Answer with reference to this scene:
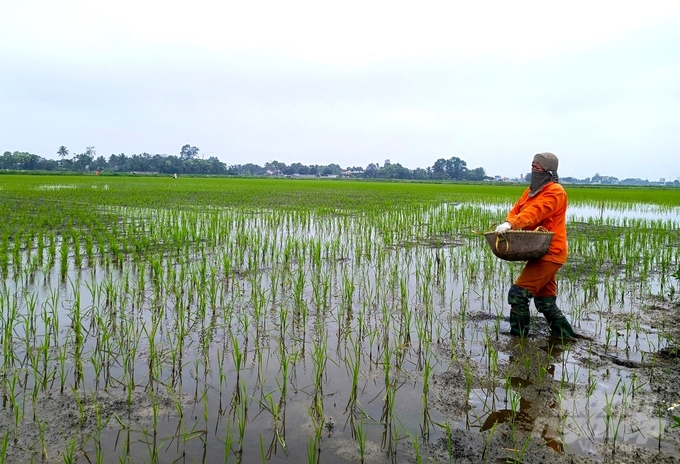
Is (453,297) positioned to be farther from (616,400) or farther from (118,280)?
(118,280)

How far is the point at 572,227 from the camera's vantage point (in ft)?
35.5

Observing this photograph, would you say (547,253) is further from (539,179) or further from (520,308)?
(539,179)

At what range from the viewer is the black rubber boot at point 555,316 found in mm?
3656

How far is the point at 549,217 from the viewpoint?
3.61 meters

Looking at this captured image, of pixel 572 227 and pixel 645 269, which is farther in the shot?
pixel 572 227

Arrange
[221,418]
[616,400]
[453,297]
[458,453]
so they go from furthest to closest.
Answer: [453,297] < [616,400] < [221,418] < [458,453]

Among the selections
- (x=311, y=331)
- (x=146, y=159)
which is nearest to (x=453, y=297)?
(x=311, y=331)

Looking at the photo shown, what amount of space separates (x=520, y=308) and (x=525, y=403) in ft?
3.67

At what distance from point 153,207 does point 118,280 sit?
896cm

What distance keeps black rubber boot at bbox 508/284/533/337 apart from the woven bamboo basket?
0.31 m

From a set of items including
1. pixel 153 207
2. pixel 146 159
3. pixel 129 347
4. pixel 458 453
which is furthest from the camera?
pixel 146 159

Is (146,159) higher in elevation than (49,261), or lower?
higher

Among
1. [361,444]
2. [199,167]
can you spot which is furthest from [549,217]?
[199,167]

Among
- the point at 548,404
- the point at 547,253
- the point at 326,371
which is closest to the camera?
the point at 548,404
